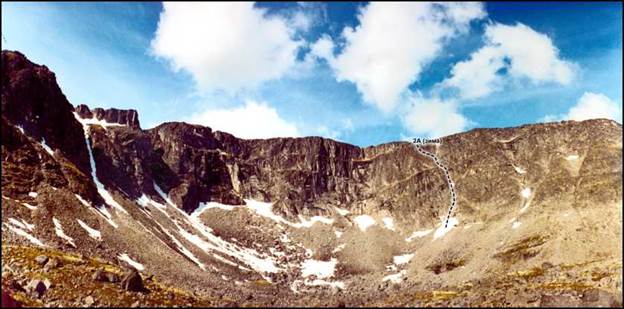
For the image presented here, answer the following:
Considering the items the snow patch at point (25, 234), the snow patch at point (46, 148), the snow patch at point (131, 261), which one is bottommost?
the snow patch at point (131, 261)

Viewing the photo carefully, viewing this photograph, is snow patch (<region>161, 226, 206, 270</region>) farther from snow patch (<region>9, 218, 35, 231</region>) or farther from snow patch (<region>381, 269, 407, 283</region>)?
snow patch (<region>381, 269, 407, 283</region>)

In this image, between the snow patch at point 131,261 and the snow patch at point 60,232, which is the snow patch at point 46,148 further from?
the snow patch at point 131,261

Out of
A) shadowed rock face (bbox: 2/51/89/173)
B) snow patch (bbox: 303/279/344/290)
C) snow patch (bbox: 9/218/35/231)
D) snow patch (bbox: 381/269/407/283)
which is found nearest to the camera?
snow patch (bbox: 9/218/35/231)

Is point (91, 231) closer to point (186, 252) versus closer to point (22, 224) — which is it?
point (22, 224)

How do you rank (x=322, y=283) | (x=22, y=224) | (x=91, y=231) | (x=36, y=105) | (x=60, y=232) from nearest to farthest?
(x=22, y=224)
(x=60, y=232)
(x=91, y=231)
(x=322, y=283)
(x=36, y=105)

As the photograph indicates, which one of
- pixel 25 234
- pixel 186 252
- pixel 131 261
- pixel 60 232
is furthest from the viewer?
pixel 186 252

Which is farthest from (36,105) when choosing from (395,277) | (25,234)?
(395,277)

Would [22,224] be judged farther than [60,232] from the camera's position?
No

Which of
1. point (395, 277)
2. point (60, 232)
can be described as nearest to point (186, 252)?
point (60, 232)

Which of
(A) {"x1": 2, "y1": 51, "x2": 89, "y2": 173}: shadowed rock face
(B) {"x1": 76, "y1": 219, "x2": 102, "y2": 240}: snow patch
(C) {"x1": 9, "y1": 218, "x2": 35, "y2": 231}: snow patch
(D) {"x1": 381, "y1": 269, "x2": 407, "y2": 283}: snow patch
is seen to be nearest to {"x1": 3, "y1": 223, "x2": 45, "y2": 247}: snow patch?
(C) {"x1": 9, "y1": 218, "x2": 35, "y2": 231}: snow patch

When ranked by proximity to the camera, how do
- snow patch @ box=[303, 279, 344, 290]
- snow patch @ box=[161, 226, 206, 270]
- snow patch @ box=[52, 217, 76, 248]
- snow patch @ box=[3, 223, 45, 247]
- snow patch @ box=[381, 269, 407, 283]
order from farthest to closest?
snow patch @ box=[303, 279, 344, 290]
snow patch @ box=[381, 269, 407, 283]
snow patch @ box=[161, 226, 206, 270]
snow patch @ box=[52, 217, 76, 248]
snow patch @ box=[3, 223, 45, 247]

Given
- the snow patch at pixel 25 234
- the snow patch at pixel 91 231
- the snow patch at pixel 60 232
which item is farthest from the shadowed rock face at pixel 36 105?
the snow patch at pixel 25 234

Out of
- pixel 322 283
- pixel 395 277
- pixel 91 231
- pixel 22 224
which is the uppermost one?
pixel 91 231

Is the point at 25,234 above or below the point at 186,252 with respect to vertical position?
below
